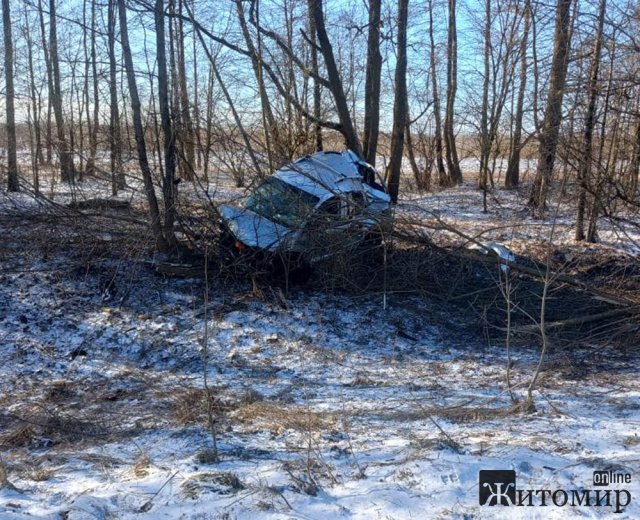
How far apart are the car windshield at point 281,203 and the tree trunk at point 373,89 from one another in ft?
20.0

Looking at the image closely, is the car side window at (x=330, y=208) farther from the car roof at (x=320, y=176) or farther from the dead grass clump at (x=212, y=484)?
the dead grass clump at (x=212, y=484)

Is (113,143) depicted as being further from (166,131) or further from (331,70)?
(331,70)

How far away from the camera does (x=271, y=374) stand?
6.98 m

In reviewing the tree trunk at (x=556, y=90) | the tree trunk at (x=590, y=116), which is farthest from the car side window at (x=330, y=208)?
the tree trunk at (x=590, y=116)

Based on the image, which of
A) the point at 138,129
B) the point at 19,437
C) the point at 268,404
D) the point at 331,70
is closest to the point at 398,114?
the point at 331,70

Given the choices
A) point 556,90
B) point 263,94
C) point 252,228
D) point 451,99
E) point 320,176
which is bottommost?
point 252,228

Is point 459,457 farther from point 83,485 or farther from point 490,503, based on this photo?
point 83,485

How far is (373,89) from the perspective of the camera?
50.6ft

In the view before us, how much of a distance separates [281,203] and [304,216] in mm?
724

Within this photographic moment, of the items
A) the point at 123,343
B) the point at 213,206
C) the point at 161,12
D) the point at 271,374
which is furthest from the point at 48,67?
the point at 271,374

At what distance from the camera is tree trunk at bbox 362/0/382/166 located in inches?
597

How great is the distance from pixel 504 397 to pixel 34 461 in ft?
12.9

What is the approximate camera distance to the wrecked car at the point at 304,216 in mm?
8500

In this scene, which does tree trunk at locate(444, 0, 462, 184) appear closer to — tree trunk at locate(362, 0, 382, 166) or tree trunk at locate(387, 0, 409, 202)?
tree trunk at locate(387, 0, 409, 202)
